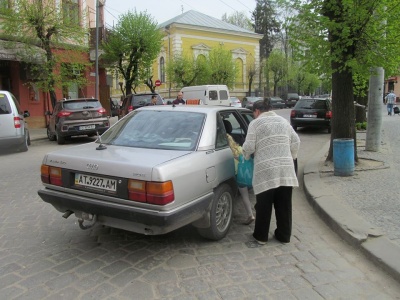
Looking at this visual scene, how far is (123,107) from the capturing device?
51.8 feet

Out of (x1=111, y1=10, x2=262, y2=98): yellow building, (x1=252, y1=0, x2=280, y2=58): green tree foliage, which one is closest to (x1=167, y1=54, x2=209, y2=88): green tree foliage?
(x1=111, y1=10, x2=262, y2=98): yellow building

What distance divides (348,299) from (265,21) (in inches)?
2521

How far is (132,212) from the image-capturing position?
3354 millimetres

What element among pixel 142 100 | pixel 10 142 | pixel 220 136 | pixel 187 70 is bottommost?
pixel 10 142

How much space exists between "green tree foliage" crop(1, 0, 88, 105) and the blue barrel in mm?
13309

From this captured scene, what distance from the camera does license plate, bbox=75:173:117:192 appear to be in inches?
138

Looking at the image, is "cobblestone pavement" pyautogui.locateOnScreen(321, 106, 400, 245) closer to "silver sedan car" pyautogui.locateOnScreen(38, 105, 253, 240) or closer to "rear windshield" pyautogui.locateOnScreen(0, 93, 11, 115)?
"silver sedan car" pyautogui.locateOnScreen(38, 105, 253, 240)

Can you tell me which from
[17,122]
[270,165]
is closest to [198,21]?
[17,122]

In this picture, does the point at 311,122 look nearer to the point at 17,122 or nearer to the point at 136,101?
the point at 136,101

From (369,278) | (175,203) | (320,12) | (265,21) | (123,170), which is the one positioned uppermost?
(265,21)

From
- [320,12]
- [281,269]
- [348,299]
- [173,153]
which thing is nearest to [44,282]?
[173,153]

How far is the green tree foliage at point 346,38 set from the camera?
21.3 ft

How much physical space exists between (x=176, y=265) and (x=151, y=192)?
848 millimetres

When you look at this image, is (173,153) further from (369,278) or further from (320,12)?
(320,12)
